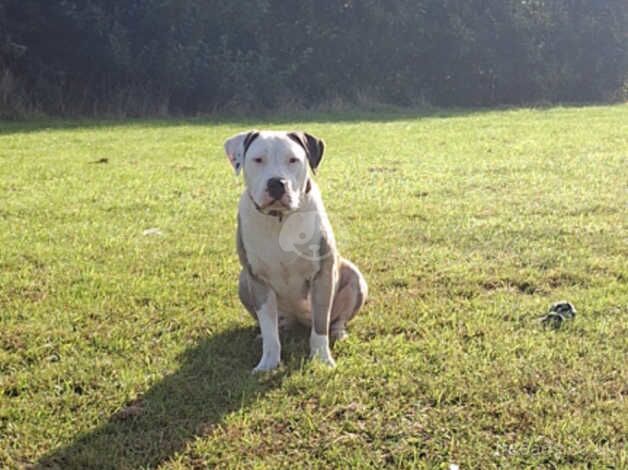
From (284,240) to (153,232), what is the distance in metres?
2.78

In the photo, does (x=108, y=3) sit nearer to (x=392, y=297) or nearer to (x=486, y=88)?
(x=486, y=88)

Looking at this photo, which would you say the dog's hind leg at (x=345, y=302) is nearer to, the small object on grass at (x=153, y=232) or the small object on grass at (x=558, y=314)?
the small object on grass at (x=558, y=314)

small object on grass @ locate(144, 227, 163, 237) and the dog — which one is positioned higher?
the dog

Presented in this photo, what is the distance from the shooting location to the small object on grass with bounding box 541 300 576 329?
412cm

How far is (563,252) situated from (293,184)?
8.54 ft

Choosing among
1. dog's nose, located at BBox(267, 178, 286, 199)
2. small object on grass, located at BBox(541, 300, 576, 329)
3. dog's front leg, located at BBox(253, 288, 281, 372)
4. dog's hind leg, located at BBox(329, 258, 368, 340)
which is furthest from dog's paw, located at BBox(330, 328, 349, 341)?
small object on grass, located at BBox(541, 300, 576, 329)

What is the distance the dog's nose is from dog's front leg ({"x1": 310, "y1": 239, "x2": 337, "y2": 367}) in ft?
1.41

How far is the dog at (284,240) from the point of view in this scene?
368 centimetres

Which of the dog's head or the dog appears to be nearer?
the dog's head

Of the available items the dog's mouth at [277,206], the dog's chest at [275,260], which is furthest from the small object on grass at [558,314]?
the dog's mouth at [277,206]

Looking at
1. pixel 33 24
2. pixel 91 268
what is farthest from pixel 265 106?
pixel 91 268

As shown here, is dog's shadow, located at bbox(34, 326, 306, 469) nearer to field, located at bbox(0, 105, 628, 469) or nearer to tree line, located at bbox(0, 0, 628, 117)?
field, located at bbox(0, 105, 628, 469)

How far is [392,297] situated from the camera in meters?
4.67

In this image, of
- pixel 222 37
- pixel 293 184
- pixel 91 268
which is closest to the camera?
pixel 293 184
